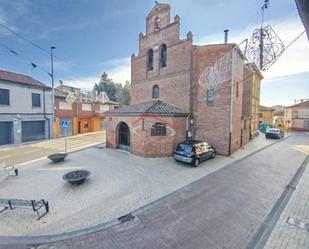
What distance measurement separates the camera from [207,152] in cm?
1182

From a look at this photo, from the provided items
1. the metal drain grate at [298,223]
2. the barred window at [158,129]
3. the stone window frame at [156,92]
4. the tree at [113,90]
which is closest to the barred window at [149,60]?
the stone window frame at [156,92]

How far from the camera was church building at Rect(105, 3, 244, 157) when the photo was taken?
1259 cm

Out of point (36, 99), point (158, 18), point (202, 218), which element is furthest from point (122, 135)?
point (36, 99)

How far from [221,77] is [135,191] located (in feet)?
35.6

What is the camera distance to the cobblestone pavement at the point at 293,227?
14.4 ft

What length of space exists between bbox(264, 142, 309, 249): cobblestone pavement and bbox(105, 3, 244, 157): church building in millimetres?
6748

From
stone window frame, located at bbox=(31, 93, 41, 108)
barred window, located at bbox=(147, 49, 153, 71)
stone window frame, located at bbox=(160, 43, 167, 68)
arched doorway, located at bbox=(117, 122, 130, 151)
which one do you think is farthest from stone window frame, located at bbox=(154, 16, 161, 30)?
stone window frame, located at bbox=(31, 93, 41, 108)

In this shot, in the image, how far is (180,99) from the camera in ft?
49.4

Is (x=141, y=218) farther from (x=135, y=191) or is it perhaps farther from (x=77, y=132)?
(x=77, y=132)

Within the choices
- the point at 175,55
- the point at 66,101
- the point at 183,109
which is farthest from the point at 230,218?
the point at 66,101

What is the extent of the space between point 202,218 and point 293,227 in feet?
8.72

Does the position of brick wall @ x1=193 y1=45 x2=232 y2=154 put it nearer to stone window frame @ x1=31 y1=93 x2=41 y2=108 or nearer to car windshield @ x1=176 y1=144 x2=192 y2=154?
car windshield @ x1=176 y1=144 x2=192 y2=154

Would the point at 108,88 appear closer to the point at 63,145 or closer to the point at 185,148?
the point at 63,145

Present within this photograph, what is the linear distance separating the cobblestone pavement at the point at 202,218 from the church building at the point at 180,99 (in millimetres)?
4598
